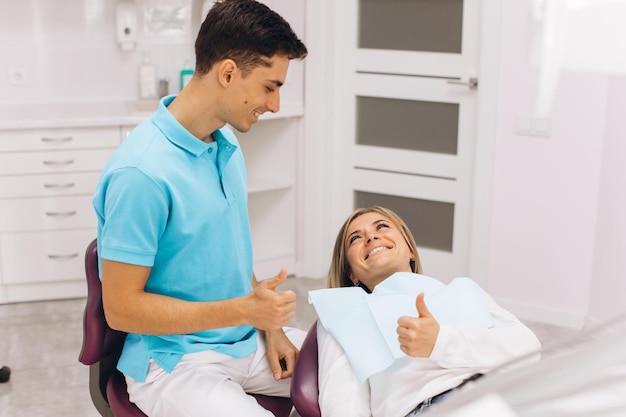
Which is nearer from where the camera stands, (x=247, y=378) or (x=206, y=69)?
(x=206, y=69)

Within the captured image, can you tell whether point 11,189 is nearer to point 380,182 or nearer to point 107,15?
point 107,15

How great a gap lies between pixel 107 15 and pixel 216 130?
252cm

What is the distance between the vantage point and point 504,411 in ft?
1.28

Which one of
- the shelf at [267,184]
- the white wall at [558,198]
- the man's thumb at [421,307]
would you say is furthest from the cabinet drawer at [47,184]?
the man's thumb at [421,307]

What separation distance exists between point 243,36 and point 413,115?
7.54ft

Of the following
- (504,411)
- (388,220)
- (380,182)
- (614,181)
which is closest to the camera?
(504,411)

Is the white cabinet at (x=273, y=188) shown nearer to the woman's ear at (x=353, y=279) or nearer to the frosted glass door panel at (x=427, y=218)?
the frosted glass door panel at (x=427, y=218)

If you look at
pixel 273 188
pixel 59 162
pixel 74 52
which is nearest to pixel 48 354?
pixel 59 162

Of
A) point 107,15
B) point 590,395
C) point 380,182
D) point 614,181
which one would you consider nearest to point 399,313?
point 590,395

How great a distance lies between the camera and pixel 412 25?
150 inches

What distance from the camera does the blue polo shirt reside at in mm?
1594

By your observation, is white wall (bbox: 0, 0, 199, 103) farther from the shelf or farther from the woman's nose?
the woman's nose

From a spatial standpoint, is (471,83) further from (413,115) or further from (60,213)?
(60,213)

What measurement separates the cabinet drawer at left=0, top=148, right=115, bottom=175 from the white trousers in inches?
82.7
